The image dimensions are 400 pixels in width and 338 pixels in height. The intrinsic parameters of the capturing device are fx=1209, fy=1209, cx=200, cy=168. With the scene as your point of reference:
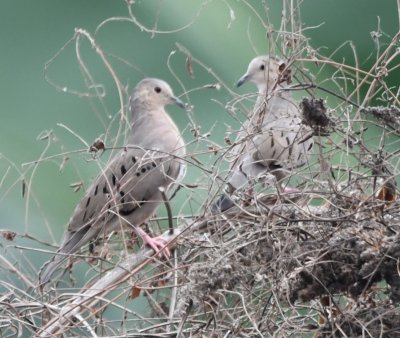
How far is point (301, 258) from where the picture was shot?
7.86ft

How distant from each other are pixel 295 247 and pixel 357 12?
1172mm

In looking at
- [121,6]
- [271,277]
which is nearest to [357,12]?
[121,6]

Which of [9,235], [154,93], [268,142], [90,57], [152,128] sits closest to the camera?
[9,235]

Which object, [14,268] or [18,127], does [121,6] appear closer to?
[18,127]

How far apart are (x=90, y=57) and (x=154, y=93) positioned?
37 centimetres

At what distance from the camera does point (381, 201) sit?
233cm

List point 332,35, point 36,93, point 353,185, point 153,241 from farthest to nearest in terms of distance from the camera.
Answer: point 36,93
point 332,35
point 153,241
point 353,185

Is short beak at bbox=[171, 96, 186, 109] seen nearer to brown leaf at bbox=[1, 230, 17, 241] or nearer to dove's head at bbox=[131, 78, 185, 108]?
dove's head at bbox=[131, 78, 185, 108]

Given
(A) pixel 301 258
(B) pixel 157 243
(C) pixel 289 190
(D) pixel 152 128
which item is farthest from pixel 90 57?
(A) pixel 301 258

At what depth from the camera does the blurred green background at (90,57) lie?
3346 mm

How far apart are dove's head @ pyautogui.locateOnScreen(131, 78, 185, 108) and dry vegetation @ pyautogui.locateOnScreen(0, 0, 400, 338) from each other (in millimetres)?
1262

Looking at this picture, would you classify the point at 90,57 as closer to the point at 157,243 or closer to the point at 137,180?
the point at 137,180

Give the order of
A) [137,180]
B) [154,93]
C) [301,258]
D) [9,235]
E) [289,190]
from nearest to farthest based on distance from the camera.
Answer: [301,258] < [289,190] < [9,235] < [137,180] < [154,93]

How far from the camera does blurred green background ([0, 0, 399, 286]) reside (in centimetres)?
335
